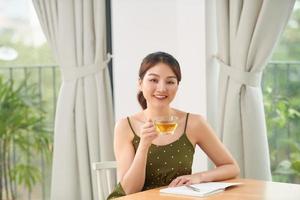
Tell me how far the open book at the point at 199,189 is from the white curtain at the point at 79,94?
174 cm

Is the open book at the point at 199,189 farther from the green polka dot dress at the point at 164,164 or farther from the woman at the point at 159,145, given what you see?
the green polka dot dress at the point at 164,164

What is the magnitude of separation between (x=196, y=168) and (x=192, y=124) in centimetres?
111

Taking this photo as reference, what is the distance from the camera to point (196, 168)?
418cm

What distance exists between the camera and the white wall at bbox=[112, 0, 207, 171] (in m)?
4.14

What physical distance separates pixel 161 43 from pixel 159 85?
1.32 meters

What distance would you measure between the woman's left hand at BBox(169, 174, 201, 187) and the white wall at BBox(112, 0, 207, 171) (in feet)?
4.30

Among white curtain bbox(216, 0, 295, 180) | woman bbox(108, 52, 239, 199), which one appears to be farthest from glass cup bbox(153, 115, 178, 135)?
white curtain bbox(216, 0, 295, 180)

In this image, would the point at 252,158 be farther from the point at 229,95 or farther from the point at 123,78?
the point at 123,78

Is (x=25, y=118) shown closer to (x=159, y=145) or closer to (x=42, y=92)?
(x=42, y=92)

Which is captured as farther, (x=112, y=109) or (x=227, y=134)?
(x=112, y=109)

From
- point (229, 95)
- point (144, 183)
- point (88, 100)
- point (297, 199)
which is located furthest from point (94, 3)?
point (297, 199)

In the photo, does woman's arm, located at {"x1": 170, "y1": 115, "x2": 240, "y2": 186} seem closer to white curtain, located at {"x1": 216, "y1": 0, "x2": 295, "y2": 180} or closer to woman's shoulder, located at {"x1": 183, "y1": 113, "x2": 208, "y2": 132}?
woman's shoulder, located at {"x1": 183, "y1": 113, "x2": 208, "y2": 132}

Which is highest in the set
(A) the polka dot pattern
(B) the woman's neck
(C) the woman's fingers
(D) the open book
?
(B) the woman's neck

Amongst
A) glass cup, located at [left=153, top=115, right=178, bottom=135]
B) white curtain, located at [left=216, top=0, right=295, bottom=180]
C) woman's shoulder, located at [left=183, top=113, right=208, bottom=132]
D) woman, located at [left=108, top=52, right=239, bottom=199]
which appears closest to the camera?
glass cup, located at [left=153, top=115, right=178, bottom=135]
